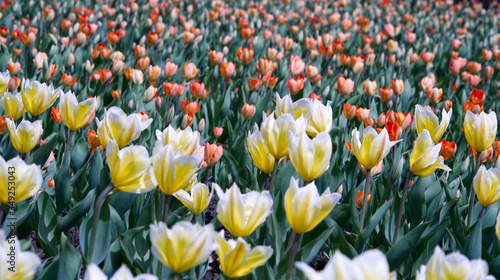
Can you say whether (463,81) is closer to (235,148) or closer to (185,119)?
(235,148)

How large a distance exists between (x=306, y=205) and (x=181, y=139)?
44cm

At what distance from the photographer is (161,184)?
3.43 feet

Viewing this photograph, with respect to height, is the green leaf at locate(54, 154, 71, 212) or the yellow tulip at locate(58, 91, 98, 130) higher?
the yellow tulip at locate(58, 91, 98, 130)

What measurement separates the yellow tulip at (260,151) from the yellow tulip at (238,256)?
1.30ft

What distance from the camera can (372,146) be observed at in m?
1.30

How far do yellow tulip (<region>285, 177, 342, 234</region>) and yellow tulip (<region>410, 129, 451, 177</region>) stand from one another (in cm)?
45

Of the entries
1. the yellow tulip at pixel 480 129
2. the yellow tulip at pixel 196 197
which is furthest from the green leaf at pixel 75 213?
the yellow tulip at pixel 480 129

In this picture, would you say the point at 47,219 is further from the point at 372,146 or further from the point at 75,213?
the point at 372,146

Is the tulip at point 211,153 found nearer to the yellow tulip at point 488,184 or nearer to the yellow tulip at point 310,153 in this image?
the yellow tulip at point 310,153

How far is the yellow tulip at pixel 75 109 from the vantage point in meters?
1.45

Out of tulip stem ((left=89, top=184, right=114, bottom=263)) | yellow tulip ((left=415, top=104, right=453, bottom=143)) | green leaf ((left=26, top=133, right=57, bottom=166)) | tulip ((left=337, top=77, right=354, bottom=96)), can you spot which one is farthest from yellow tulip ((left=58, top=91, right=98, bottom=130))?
tulip ((left=337, top=77, right=354, bottom=96))

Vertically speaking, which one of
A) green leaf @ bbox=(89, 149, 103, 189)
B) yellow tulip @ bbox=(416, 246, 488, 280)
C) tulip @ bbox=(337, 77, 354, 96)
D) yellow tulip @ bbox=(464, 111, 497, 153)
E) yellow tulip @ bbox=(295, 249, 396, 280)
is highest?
yellow tulip @ bbox=(295, 249, 396, 280)

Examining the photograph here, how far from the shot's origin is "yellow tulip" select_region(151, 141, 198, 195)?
3.34ft

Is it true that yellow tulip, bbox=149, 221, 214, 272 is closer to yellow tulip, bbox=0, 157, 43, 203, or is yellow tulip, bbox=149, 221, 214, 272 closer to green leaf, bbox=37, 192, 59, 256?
yellow tulip, bbox=0, 157, 43, 203
